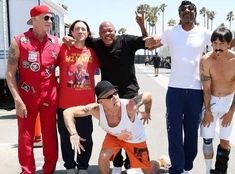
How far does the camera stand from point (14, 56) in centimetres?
447

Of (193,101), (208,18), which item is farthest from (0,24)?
(208,18)

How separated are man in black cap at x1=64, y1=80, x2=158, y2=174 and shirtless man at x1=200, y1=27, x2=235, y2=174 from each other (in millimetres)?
659

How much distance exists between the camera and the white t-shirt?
14.9 ft

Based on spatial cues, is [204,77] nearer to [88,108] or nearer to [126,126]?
[126,126]

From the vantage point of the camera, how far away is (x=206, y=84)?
445 centimetres

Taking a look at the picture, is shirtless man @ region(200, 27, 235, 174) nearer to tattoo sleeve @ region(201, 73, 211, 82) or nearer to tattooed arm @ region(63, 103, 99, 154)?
tattoo sleeve @ region(201, 73, 211, 82)

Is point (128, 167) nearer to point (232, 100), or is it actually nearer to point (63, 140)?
point (63, 140)

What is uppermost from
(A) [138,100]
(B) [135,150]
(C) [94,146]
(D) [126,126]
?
(A) [138,100]

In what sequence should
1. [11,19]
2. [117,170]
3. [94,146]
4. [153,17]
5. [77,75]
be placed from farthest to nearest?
[153,17] → [11,19] → [94,146] → [117,170] → [77,75]

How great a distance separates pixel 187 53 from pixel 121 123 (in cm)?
106

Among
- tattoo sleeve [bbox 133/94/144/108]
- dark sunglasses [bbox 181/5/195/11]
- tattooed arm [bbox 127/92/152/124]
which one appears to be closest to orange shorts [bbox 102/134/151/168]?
tattooed arm [bbox 127/92/152/124]

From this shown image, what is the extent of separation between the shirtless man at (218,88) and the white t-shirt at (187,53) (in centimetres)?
11

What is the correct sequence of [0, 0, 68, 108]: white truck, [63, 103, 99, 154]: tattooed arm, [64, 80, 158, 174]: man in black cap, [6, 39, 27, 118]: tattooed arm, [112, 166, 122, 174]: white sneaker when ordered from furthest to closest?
[0, 0, 68, 108]: white truck, [112, 166, 122, 174]: white sneaker, [6, 39, 27, 118]: tattooed arm, [64, 80, 158, 174]: man in black cap, [63, 103, 99, 154]: tattooed arm

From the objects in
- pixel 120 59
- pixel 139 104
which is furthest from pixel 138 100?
pixel 120 59
